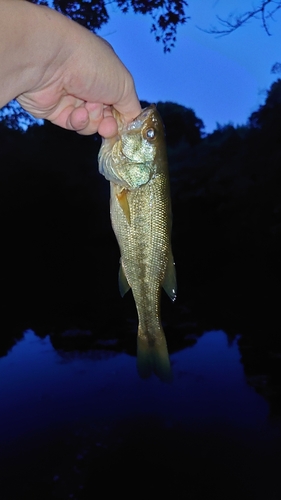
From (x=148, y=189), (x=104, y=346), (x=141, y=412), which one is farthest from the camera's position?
(x=104, y=346)

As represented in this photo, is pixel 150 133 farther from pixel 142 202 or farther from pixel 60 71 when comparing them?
pixel 60 71

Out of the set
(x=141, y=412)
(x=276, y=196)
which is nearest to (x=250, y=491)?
(x=141, y=412)

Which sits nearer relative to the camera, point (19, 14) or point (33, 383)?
point (19, 14)

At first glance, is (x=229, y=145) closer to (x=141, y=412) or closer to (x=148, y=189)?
(x=141, y=412)

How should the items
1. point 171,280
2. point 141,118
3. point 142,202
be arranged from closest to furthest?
point 141,118 → point 142,202 → point 171,280

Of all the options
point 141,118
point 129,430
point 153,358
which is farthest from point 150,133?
point 129,430

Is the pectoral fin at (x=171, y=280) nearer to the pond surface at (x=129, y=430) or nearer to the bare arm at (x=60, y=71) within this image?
the bare arm at (x=60, y=71)

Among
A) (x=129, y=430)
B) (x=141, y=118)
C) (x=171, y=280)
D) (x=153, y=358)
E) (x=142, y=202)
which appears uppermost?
(x=141, y=118)
